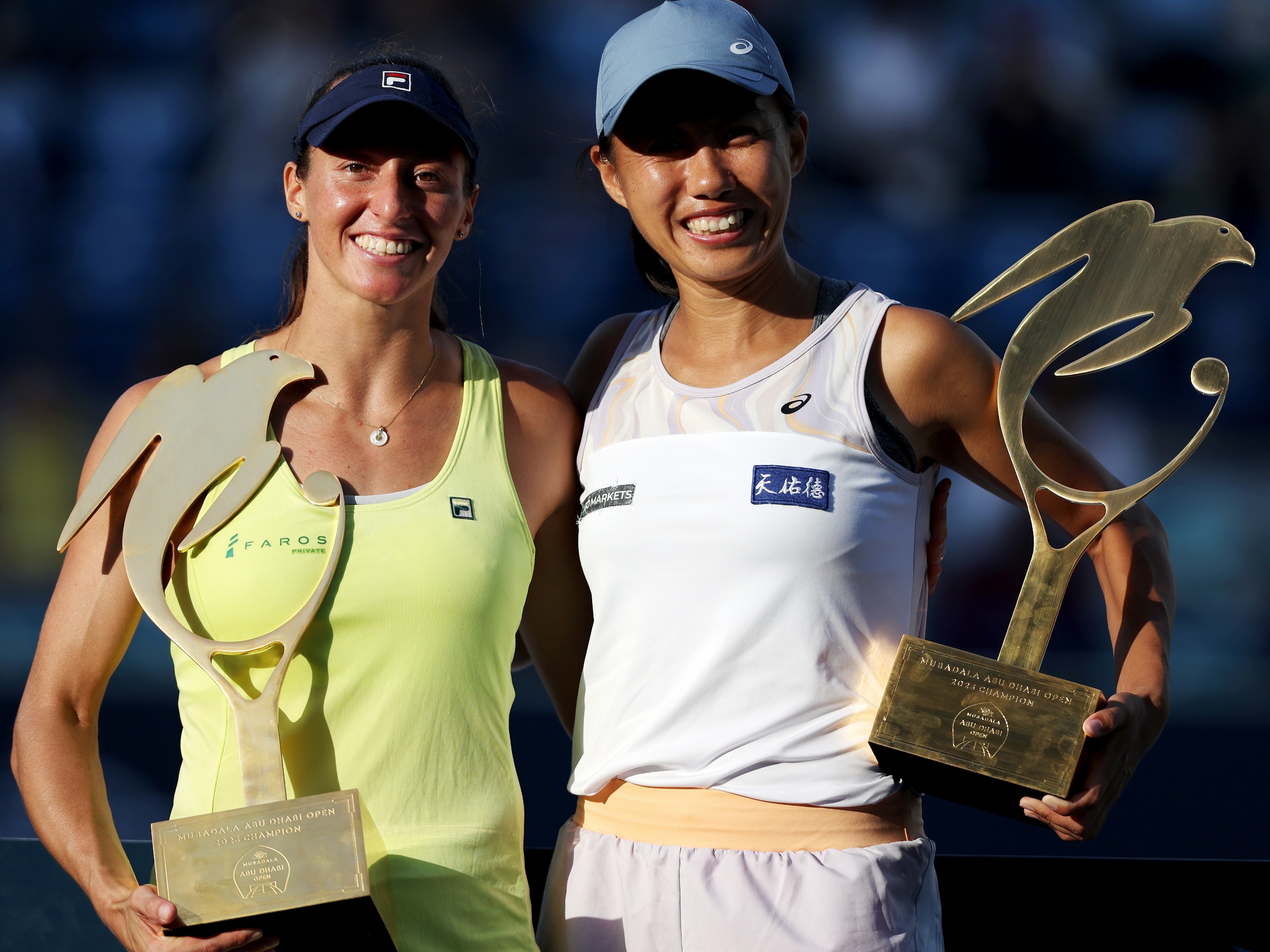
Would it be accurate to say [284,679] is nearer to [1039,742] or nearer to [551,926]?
[551,926]

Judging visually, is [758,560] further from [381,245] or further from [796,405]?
[381,245]

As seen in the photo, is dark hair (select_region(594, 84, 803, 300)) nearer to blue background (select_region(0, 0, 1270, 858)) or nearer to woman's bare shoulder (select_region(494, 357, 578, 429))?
woman's bare shoulder (select_region(494, 357, 578, 429))

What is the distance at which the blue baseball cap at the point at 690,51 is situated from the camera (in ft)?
5.66

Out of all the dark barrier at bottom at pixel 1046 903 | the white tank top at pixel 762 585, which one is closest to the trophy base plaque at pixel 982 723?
the white tank top at pixel 762 585

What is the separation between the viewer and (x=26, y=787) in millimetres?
1644

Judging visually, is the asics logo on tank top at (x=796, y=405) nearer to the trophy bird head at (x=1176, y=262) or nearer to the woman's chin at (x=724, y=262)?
the woman's chin at (x=724, y=262)

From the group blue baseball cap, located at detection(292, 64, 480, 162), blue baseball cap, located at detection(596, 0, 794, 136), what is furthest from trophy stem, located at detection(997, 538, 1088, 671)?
blue baseball cap, located at detection(292, 64, 480, 162)

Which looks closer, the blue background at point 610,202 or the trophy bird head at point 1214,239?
the trophy bird head at point 1214,239

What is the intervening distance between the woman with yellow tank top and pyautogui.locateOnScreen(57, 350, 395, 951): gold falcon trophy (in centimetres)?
3

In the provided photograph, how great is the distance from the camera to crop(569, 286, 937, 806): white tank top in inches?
64.1

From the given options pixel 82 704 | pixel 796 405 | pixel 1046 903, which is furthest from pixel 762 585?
pixel 82 704

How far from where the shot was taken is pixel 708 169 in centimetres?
173

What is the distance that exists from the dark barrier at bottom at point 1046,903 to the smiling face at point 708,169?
0.94 m

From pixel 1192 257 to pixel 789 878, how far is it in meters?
0.92
